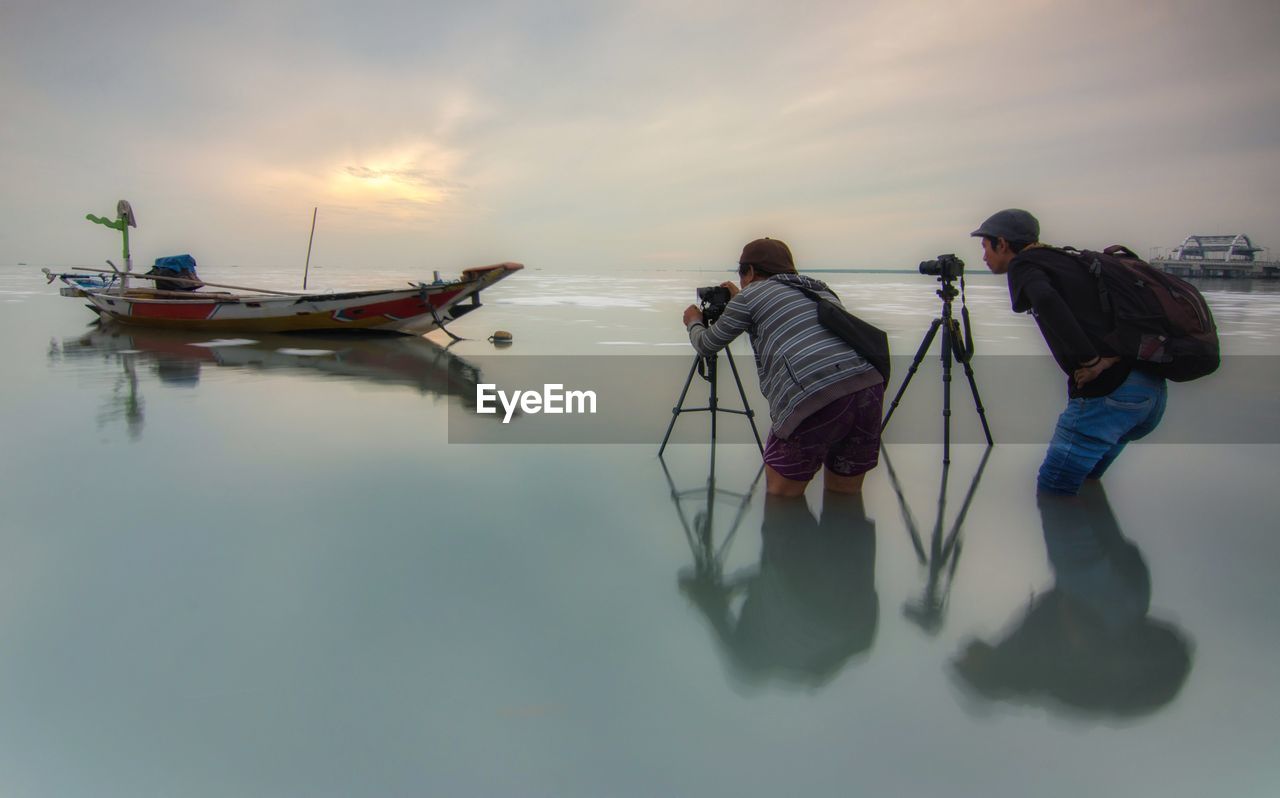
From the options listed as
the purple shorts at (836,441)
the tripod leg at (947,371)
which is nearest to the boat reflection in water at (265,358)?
the purple shorts at (836,441)

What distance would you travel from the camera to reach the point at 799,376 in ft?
10.8

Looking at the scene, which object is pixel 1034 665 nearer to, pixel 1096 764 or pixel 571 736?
pixel 1096 764

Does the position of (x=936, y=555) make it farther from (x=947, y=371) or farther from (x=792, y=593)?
(x=947, y=371)

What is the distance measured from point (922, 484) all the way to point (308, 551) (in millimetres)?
3251

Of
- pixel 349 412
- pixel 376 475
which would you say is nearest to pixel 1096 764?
pixel 376 475

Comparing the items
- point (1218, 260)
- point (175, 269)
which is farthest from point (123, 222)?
point (1218, 260)

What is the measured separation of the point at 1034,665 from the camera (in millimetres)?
2168

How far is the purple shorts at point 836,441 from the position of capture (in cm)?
330

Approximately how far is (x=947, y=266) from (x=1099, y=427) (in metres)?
1.29

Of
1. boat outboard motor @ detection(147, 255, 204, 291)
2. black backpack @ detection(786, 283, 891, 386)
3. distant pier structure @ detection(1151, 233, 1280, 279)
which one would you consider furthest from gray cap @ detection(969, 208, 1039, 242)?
distant pier structure @ detection(1151, 233, 1280, 279)

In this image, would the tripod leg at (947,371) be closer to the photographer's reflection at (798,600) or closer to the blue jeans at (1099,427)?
the blue jeans at (1099,427)

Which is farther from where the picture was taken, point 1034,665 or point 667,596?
point 667,596

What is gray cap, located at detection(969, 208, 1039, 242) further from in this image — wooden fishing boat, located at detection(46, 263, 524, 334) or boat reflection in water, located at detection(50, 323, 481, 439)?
wooden fishing boat, located at detection(46, 263, 524, 334)

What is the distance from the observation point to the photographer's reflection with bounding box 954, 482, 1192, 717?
2.02m
